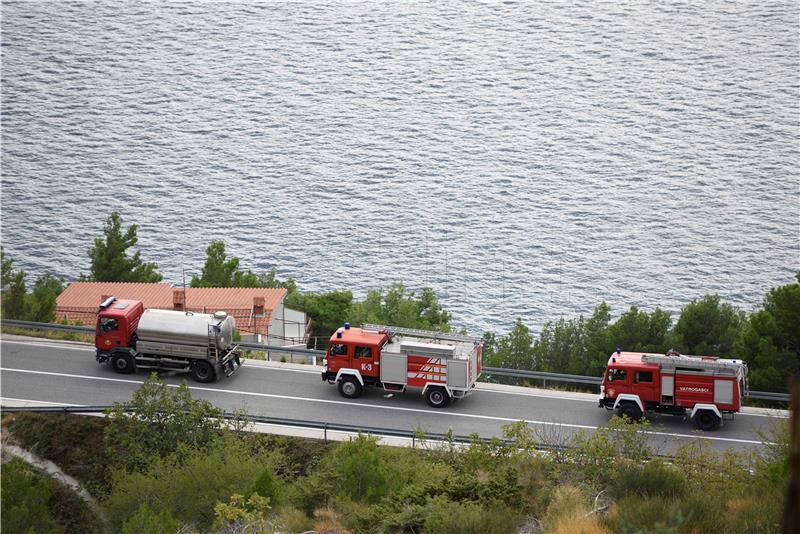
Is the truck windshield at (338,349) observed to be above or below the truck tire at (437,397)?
above

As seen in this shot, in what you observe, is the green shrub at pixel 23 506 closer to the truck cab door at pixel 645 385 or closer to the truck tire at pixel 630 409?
the truck tire at pixel 630 409

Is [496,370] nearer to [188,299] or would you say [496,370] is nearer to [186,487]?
[186,487]

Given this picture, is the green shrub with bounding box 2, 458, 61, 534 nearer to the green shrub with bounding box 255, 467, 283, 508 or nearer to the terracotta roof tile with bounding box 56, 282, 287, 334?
the green shrub with bounding box 255, 467, 283, 508

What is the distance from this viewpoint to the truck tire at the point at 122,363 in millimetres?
43812

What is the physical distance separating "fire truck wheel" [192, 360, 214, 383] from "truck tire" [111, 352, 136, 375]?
2717 mm

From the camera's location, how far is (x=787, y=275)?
107 metres

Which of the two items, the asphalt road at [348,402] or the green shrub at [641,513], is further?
the asphalt road at [348,402]

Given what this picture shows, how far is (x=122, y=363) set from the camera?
1735 inches

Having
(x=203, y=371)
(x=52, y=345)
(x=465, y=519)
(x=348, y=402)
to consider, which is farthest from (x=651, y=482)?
(x=52, y=345)

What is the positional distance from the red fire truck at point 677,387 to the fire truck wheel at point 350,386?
9.69 m

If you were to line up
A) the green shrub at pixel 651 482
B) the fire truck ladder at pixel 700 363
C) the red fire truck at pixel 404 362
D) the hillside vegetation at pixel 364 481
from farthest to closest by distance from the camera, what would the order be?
the red fire truck at pixel 404 362, the fire truck ladder at pixel 700 363, the green shrub at pixel 651 482, the hillside vegetation at pixel 364 481

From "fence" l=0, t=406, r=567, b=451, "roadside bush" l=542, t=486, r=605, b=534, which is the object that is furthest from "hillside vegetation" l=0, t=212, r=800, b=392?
"roadside bush" l=542, t=486, r=605, b=534

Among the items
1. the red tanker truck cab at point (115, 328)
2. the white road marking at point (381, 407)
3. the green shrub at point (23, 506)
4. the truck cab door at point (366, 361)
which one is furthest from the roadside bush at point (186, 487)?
the red tanker truck cab at point (115, 328)

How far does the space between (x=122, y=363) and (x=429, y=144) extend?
98031 millimetres
